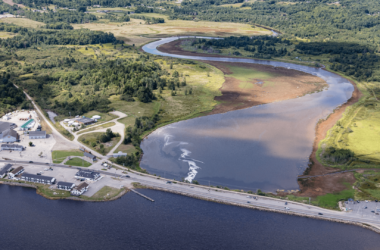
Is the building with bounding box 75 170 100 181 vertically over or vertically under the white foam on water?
under

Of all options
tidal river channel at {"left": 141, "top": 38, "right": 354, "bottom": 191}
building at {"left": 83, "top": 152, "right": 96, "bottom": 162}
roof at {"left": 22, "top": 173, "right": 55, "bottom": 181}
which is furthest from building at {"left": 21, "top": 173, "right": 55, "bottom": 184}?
tidal river channel at {"left": 141, "top": 38, "right": 354, "bottom": 191}

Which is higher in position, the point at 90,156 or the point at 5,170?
the point at 90,156

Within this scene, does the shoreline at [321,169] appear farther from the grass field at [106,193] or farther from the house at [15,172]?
the house at [15,172]

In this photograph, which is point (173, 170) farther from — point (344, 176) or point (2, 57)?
point (2, 57)

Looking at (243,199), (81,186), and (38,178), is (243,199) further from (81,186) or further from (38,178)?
(38,178)

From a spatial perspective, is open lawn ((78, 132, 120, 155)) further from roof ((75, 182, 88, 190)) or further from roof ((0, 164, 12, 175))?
roof ((0, 164, 12, 175))

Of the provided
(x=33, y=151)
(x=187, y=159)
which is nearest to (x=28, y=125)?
(x=33, y=151)

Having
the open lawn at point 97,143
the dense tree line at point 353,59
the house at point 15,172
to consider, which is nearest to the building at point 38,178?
the house at point 15,172
